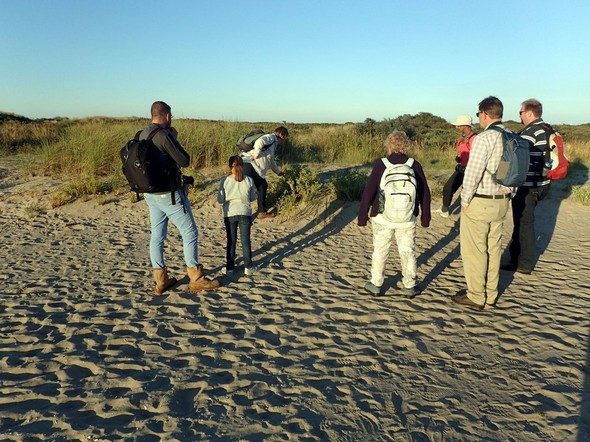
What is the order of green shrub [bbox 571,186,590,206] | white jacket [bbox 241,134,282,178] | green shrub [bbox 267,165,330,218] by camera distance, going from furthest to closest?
green shrub [bbox 571,186,590,206] < green shrub [bbox 267,165,330,218] < white jacket [bbox 241,134,282,178]

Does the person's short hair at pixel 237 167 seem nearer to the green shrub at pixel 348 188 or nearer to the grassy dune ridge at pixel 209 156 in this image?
the grassy dune ridge at pixel 209 156

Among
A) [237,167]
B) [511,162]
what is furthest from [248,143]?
[511,162]

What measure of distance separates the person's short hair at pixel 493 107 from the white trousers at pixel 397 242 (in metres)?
1.30

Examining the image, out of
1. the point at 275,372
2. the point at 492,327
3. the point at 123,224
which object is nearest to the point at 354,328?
the point at 275,372

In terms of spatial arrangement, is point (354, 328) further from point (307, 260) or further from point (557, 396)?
point (307, 260)

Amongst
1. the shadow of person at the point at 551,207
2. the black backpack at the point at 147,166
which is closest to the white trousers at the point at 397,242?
the black backpack at the point at 147,166

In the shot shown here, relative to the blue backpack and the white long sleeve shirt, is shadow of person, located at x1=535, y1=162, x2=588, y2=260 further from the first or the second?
the white long sleeve shirt

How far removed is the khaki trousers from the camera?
4355 mm

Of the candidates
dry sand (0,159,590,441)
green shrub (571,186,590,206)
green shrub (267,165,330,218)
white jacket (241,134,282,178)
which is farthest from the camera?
green shrub (571,186,590,206)

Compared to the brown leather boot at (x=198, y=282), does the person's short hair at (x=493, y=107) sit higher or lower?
higher

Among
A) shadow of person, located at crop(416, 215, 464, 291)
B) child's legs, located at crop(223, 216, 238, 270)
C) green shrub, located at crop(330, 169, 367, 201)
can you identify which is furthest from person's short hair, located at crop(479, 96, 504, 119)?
green shrub, located at crop(330, 169, 367, 201)

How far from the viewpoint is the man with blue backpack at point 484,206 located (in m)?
4.16

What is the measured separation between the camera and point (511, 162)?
4.10m

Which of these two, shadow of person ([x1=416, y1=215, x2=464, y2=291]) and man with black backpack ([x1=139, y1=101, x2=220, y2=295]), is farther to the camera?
shadow of person ([x1=416, y1=215, x2=464, y2=291])
